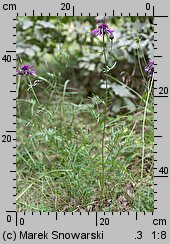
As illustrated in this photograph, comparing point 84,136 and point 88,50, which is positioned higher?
point 88,50

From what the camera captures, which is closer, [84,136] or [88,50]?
[84,136]

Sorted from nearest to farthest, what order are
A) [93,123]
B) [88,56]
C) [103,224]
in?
1. [103,224]
2. [93,123]
3. [88,56]

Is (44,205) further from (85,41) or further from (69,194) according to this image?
(85,41)

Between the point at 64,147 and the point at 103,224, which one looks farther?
the point at 64,147

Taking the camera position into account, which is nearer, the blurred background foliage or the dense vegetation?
the dense vegetation

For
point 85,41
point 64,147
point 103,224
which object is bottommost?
point 103,224

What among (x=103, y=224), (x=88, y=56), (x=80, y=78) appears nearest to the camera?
(x=103, y=224)

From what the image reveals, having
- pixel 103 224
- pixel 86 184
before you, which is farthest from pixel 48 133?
pixel 103 224

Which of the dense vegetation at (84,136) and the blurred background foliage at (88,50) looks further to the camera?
the blurred background foliage at (88,50)
